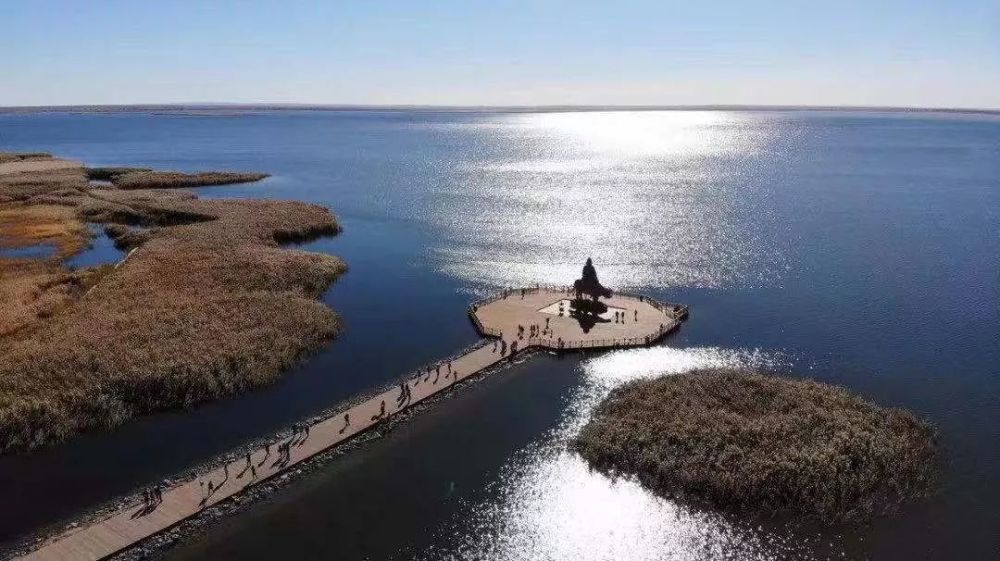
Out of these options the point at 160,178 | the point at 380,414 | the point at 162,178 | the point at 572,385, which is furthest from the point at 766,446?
the point at 160,178

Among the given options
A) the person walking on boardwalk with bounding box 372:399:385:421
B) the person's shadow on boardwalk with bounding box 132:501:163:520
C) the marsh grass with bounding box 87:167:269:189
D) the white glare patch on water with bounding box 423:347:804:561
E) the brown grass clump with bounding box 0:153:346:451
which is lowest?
the white glare patch on water with bounding box 423:347:804:561

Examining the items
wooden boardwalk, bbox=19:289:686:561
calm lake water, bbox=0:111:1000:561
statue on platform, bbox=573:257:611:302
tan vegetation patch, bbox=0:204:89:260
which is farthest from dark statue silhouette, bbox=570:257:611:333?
tan vegetation patch, bbox=0:204:89:260

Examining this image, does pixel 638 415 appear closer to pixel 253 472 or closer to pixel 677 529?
pixel 677 529

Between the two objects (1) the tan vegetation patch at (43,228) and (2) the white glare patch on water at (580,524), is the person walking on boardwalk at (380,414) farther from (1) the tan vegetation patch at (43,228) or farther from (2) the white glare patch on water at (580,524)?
(1) the tan vegetation patch at (43,228)

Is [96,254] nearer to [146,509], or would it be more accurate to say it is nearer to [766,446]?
[146,509]

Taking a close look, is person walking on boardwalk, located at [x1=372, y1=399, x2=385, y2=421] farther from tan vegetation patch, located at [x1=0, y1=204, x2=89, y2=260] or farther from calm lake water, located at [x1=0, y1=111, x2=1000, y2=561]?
tan vegetation patch, located at [x1=0, y1=204, x2=89, y2=260]

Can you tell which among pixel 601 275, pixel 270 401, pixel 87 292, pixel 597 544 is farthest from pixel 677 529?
pixel 87 292
